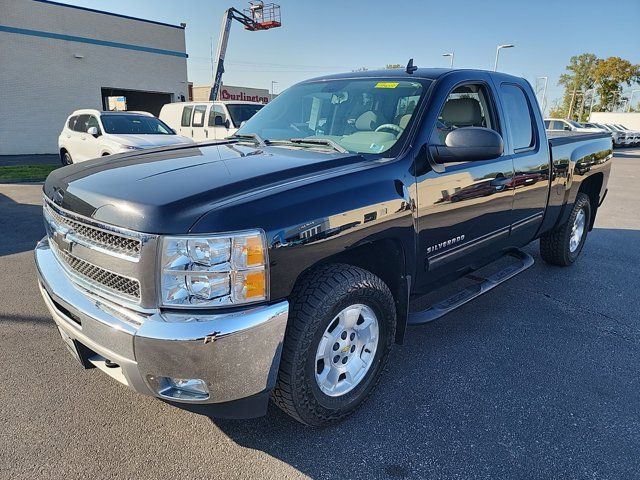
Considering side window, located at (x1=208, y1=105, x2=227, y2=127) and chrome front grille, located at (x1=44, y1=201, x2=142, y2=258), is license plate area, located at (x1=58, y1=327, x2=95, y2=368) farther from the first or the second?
side window, located at (x1=208, y1=105, x2=227, y2=127)

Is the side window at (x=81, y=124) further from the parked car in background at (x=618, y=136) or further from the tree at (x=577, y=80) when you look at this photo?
the tree at (x=577, y=80)

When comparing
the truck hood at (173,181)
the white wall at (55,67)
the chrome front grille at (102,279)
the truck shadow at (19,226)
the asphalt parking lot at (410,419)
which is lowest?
the asphalt parking lot at (410,419)

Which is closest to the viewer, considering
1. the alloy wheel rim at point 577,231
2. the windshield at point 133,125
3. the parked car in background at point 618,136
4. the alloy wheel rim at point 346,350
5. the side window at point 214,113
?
the alloy wheel rim at point 346,350

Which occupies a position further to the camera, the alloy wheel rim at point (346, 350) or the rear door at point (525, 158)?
the rear door at point (525, 158)

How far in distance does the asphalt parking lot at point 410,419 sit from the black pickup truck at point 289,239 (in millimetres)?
289

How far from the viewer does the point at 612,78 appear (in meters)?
53.5

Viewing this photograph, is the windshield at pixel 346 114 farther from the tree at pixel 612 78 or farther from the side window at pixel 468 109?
the tree at pixel 612 78

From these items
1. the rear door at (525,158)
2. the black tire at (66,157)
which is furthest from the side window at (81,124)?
the rear door at (525,158)

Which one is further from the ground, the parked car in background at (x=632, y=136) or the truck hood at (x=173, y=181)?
the truck hood at (x=173, y=181)

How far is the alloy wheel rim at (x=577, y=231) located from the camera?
519cm

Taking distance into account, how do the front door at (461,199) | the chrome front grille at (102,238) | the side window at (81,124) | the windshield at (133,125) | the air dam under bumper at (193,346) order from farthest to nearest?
the side window at (81,124), the windshield at (133,125), the front door at (461,199), the chrome front grille at (102,238), the air dam under bumper at (193,346)

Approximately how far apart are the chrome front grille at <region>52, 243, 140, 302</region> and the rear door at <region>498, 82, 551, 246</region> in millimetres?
2905

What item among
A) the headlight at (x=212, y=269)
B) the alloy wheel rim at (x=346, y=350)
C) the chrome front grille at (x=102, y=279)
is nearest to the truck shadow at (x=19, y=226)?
the chrome front grille at (x=102, y=279)

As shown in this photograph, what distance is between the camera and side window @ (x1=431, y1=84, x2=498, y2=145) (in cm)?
321
